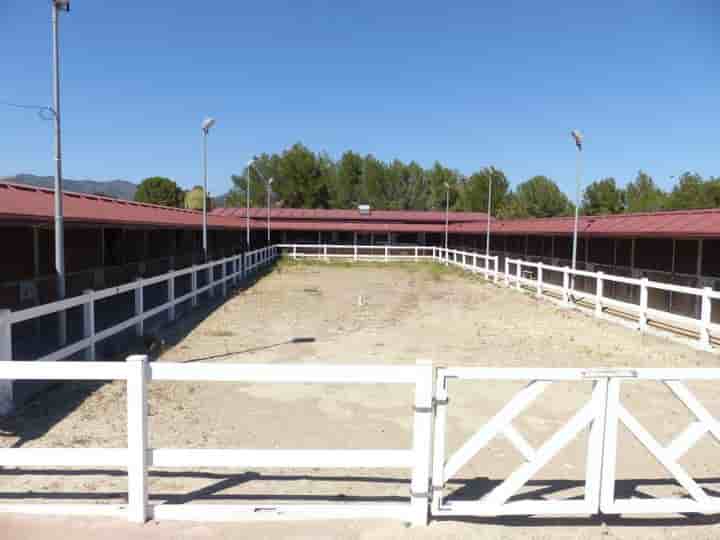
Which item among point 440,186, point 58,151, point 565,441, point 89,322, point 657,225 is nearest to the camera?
point 565,441

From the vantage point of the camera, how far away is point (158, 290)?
2067cm

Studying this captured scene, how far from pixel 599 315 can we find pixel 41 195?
14322 mm

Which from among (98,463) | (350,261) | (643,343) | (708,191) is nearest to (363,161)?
(708,191)

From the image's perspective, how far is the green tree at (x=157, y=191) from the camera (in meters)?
120

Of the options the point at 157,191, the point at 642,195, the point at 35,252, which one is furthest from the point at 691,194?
the point at 157,191

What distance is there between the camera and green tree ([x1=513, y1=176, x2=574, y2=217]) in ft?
330

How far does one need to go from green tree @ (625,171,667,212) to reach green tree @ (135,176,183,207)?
273ft

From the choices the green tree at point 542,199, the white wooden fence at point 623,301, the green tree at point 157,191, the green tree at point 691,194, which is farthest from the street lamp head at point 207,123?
the green tree at point 157,191

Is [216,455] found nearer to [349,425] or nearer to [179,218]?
[349,425]

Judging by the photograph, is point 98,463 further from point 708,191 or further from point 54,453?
point 708,191

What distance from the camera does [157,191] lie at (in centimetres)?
11950

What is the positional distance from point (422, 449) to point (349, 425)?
2.31 m

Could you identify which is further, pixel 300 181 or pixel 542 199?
pixel 542 199

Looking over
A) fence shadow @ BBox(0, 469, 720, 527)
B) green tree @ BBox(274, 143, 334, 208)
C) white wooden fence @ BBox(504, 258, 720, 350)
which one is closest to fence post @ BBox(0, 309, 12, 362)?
fence shadow @ BBox(0, 469, 720, 527)
